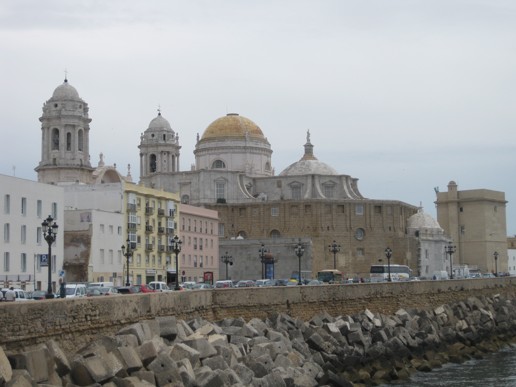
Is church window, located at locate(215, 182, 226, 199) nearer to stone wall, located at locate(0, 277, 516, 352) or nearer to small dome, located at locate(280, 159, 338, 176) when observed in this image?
small dome, located at locate(280, 159, 338, 176)

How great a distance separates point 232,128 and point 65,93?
26.5 meters

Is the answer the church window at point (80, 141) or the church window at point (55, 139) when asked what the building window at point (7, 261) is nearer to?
the church window at point (80, 141)

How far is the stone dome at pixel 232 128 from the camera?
102 m

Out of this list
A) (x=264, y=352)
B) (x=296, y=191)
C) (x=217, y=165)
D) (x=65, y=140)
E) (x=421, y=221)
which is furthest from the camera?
(x=217, y=165)

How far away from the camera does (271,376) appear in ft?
73.9

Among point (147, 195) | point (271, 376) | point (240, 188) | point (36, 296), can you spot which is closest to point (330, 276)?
point (147, 195)

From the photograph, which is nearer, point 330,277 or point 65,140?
point 330,277

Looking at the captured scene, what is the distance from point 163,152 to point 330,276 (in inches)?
1335

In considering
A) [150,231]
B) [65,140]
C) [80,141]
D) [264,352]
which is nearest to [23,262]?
[150,231]

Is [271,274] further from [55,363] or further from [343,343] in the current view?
[55,363]

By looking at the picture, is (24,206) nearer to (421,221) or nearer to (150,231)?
(150,231)

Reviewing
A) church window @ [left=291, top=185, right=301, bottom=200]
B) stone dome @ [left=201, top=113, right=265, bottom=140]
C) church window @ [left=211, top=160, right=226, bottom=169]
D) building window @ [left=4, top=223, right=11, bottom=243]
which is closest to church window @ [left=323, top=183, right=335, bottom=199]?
church window @ [left=291, top=185, right=301, bottom=200]

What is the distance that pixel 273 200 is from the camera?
96500 millimetres

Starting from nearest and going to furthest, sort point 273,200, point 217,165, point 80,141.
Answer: point 80,141, point 273,200, point 217,165
